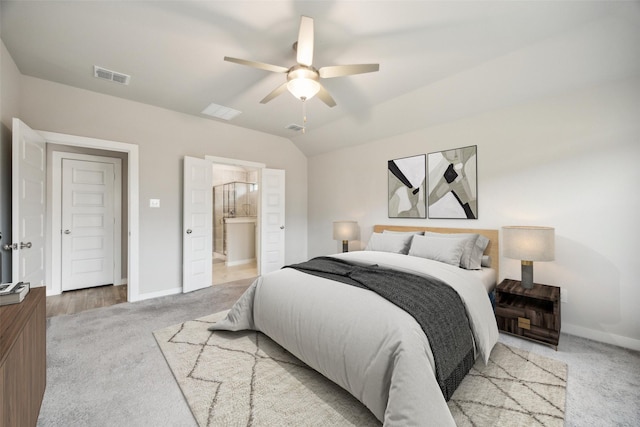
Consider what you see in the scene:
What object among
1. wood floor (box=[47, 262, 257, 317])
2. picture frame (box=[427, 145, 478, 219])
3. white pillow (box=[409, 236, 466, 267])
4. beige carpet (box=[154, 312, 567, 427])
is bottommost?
beige carpet (box=[154, 312, 567, 427])

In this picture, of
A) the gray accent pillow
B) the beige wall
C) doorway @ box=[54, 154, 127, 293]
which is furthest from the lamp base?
doorway @ box=[54, 154, 127, 293]

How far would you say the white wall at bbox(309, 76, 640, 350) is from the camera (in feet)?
7.80

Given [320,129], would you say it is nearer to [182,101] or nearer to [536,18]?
[182,101]

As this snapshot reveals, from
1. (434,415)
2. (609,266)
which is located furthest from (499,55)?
(434,415)

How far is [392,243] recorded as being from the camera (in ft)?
11.4

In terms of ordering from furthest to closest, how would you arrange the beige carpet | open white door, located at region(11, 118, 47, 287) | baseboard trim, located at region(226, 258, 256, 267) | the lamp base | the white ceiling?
baseboard trim, located at region(226, 258, 256, 267) → the lamp base → open white door, located at region(11, 118, 47, 287) → the white ceiling → the beige carpet

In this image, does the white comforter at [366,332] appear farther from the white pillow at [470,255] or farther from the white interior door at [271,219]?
the white interior door at [271,219]

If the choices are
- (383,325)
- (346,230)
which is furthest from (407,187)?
(383,325)

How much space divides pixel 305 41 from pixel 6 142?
2.98 m

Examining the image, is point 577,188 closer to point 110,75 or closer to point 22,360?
point 22,360

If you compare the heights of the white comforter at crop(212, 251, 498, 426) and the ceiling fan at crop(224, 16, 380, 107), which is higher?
the ceiling fan at crop(224, 16, 380, 107)

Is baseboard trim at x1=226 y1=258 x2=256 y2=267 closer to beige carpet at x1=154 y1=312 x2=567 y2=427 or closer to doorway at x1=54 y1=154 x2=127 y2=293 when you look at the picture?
doorway at x1=54 y1=154 x2=127 y2=293

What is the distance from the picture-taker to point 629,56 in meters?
2.23

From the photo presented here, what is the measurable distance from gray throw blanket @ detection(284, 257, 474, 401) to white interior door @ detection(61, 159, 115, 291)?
3940mm
